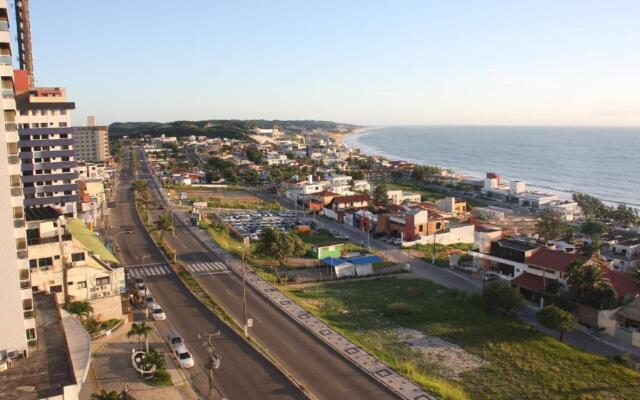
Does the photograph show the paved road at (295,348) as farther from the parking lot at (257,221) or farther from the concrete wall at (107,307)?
the parking lot at (257,221)

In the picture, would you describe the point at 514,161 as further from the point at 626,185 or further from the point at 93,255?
the point at 93,255

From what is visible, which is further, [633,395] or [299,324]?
[299,324]

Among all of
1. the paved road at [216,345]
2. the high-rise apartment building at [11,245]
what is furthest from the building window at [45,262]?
the high-rise apartment building at [11,245]

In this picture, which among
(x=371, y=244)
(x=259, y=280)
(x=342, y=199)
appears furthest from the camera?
(x=342, y=199)

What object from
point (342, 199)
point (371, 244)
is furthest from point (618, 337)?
point (342, 199)

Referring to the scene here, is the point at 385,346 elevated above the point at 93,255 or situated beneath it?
situated beneath

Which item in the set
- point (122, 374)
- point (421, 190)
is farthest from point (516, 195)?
point (122, 374)

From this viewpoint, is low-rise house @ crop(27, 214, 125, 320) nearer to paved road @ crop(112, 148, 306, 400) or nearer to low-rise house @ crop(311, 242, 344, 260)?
paved road @ crop(112, 148, 306, 400)
